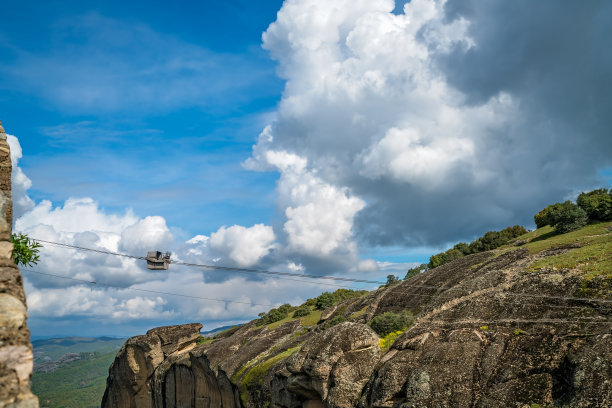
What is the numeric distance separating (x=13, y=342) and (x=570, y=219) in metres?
49.9

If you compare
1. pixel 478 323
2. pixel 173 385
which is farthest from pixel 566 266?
pixel 173 385

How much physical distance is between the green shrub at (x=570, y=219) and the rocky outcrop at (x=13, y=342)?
48.6 m

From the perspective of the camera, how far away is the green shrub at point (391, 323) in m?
34.1

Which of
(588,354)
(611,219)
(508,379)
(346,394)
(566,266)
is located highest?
(611,219)

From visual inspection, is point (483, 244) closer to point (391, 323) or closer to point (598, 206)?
point (598, 206)

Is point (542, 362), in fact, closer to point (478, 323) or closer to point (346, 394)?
point (478, 323)

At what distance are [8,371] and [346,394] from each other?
74.9ft

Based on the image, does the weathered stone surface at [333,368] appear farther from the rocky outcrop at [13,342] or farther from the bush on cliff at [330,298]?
the bush on cliff at [330,298]

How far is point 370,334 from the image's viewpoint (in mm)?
29891

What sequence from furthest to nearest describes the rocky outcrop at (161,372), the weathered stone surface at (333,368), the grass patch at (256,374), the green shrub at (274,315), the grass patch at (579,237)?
→ 1. the green shrub at (274,315)
2. the rocky outcrop at (161,372)
3. the grass patch at (256,374)
4. the grass patch at (579,237)
5. the weathered stone surface at (333,368)

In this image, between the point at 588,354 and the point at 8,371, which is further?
the point at 588,354

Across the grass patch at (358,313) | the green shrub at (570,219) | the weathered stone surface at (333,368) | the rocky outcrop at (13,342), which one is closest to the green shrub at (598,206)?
the green shrub at (570,219)

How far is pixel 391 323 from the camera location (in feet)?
113

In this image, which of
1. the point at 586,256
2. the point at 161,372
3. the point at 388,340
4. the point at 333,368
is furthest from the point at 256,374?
the point at 586,256
